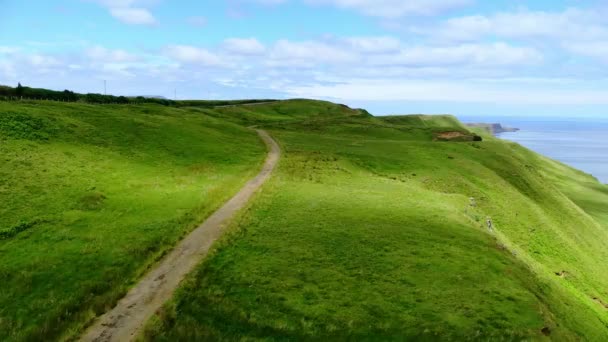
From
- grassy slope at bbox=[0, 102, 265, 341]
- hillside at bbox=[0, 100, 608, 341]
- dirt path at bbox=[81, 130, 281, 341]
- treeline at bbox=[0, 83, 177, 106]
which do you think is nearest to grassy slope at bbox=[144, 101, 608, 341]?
hillside at bbox=[0, 100, 608, 341]

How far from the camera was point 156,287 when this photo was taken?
20453 mm

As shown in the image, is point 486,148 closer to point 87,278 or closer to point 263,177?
point 263,177

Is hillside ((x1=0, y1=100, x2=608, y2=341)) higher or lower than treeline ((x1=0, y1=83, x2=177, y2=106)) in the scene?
lower

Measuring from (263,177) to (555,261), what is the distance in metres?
34.6

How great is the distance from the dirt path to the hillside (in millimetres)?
687

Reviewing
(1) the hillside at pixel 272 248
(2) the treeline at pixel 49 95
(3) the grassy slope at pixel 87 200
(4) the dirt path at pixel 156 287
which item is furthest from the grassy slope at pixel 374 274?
(2) the treeline at pixel 49 95

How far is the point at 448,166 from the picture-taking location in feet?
217

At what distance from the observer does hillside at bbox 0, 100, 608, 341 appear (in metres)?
19.0

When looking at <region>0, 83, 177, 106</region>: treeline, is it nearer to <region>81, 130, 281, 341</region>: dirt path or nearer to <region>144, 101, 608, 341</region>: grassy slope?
<region>81, 130, 281, 341</region>: dirt path

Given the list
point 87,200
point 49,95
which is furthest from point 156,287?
point 49,95

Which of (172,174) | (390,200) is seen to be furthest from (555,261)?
(172,174)

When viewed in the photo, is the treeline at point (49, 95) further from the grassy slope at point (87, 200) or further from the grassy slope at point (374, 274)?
the grassy slope at point (374, 274)

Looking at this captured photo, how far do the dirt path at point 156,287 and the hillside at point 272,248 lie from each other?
69 cm

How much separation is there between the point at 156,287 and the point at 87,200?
603 inches
